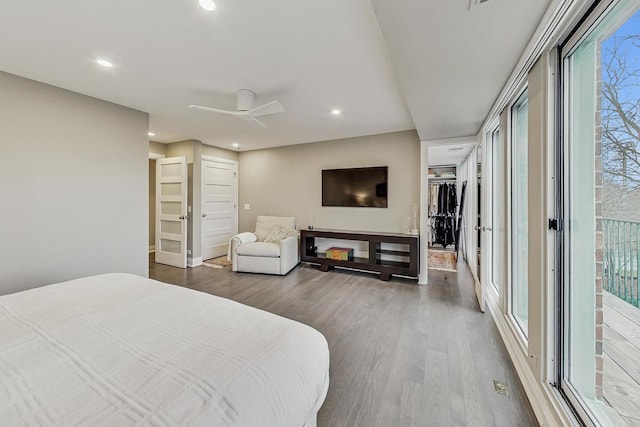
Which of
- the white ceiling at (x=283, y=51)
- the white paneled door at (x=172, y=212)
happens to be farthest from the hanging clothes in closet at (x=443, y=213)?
the white paneled door at (x=172, y=212)

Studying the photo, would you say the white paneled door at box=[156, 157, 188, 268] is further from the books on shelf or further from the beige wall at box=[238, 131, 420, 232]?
the books on shelf

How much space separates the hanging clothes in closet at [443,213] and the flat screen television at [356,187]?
9.21 ft

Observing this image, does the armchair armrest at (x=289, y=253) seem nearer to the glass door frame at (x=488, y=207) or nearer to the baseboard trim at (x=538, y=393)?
the glass door frame at (x=488, y=207)

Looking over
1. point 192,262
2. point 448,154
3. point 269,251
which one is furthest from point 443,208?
point 192,262

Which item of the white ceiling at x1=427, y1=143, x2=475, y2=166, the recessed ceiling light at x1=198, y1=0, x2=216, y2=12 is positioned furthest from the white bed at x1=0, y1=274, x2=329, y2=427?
the white ceiling at x1=427, y1=143, x2=475, y2=166

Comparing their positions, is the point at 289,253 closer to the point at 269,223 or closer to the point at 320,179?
the point at 269,223

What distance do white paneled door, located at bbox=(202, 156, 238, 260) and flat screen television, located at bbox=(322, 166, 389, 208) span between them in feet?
7.27

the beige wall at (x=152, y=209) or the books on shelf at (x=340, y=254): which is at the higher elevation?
the beige wall at (x=152, y=209)

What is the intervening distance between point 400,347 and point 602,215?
158 centimetres

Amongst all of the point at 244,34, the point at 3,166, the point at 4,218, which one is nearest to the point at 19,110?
the point at 3,166

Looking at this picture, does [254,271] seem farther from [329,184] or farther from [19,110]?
[19,110]

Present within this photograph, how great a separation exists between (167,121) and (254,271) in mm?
2632

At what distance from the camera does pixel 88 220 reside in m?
2.79

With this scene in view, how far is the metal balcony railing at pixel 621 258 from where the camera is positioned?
0.90m
